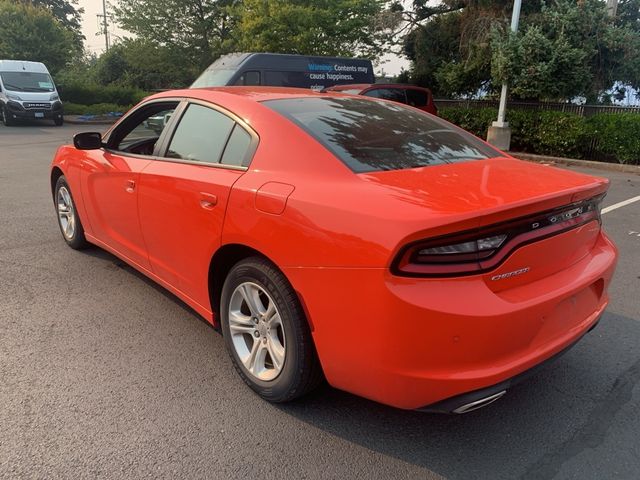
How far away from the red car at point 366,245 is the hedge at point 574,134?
10.7 meters

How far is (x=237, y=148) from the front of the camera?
294cm

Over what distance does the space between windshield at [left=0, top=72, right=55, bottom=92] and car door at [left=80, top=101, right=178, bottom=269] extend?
62.0 feet

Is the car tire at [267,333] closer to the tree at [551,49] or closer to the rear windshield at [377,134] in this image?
the rear windshield at [377,134]

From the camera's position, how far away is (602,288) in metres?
Answer: 2.66

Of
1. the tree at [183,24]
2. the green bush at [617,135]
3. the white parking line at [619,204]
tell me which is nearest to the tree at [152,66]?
the tree at [183,24]

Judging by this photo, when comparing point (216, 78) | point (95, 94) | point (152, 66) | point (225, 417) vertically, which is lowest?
point (225, 417)

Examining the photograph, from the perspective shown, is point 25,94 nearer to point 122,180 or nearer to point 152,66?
point 152,66

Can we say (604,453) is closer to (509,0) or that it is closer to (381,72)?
(509,0)

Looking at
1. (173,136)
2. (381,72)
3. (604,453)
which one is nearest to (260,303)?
(173,136)

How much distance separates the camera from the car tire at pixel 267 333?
2.45m

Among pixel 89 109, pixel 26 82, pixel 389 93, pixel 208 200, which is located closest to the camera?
pixel 208 200

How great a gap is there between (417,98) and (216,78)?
16.5ft

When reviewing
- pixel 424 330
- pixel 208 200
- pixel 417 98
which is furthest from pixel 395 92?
pixel 424 330

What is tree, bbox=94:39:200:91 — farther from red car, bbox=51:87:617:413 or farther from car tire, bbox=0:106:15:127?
red car, bbox=51:87:617:413
